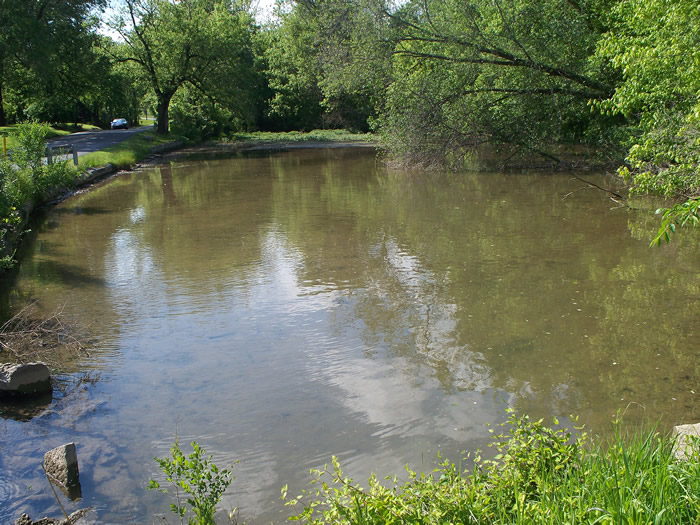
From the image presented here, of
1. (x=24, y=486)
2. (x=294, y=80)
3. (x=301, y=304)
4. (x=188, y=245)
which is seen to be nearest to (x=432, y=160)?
(x=188, y=245)

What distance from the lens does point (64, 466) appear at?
5.21 metres

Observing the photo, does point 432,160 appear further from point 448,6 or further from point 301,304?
point 301,304

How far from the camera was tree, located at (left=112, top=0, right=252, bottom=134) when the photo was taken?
134 ft

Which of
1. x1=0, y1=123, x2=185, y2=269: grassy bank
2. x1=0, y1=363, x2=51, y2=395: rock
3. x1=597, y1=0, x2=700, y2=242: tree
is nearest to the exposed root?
x1=0, y1=363, x2=51, y2=395: rock

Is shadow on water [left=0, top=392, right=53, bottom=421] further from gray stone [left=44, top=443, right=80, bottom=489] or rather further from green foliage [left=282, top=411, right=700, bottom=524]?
green foliage [left=282, top=411, right=700, bottom=524]

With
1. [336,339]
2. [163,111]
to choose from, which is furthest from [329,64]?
[163,111]

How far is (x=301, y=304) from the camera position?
9.66 m

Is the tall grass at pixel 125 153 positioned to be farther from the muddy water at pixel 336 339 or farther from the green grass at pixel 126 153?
the muddy water at pixel 336 339

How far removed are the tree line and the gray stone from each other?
524cm

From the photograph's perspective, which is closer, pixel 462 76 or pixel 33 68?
pixel 462 76

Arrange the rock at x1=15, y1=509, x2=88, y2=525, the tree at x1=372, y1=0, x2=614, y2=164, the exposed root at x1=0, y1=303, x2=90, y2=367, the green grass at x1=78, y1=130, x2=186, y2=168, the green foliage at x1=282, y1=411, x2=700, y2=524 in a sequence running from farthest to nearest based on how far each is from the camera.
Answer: the green grass at x1=78, y1=130, x2=186, y2=168 < the tree at x1=372, y1=0, x2=614, y2=164 < the exposed root at x1=0, y1=303, x2=90, y2=367 < the rock at x1=15, y1=509, x2=88, y2=525 < the green foliage at x1=282, y1=411, x2=700, y2=524

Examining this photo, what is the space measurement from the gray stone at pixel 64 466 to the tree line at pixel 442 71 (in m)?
5.24

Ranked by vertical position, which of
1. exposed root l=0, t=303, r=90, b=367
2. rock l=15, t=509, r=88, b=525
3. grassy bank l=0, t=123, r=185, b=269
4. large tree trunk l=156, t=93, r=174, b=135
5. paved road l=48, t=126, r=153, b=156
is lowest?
rock l=15, t=509, r=88, b=525

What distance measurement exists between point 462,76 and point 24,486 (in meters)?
19.0
